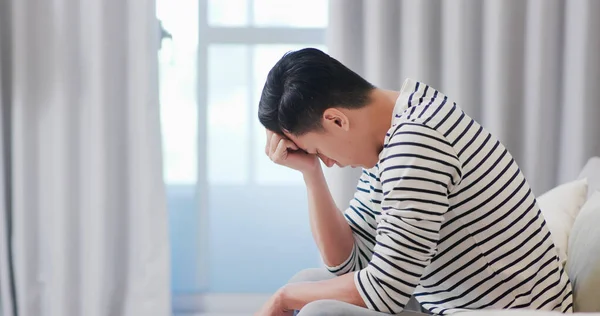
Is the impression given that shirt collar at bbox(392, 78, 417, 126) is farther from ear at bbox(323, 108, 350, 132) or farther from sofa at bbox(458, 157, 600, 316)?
sofa at bbox(458, 157, 600, 316)

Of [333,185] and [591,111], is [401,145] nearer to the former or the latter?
[333,185]

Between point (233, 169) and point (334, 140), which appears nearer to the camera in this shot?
point (334, 140)

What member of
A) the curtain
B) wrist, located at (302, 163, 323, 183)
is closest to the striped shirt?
wrist, located at (302, 163, 323, 183)

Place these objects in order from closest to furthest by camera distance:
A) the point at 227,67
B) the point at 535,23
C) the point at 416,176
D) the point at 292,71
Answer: the point at 416,176, the point at 292,71, the point at 535,23, the point at 227,67

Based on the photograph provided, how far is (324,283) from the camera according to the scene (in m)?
1.31

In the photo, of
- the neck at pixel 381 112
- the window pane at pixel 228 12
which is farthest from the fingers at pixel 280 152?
the window pane at pixel 228 12

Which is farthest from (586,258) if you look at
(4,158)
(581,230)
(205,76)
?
(4,158)

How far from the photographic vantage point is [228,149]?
107 inches

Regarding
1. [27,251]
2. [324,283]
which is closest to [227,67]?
[27,251]

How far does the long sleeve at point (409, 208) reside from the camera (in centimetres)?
115

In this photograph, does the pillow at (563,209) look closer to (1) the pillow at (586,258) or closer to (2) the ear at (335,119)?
(1) the pillow at (586,258)

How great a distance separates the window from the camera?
2428 millimetres

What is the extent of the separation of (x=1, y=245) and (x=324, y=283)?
1364 mm

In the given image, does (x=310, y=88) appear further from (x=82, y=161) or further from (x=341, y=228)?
(x=82, y=161)
